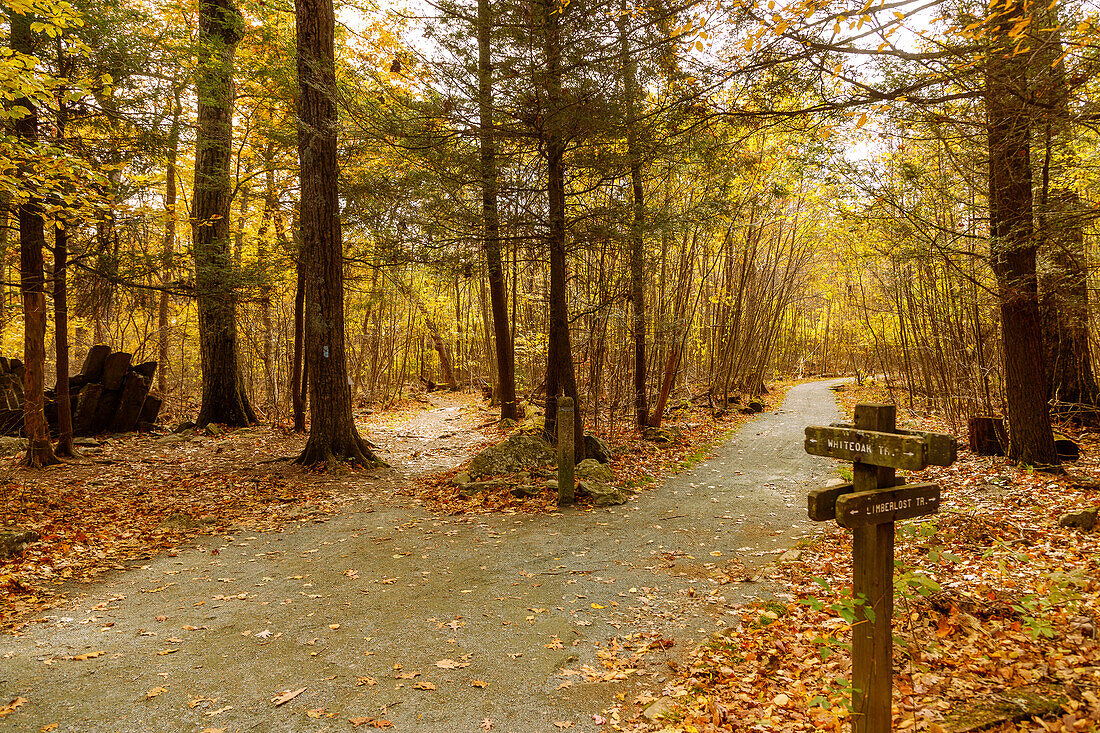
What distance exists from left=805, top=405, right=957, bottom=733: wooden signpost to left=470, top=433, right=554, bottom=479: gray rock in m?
6.76

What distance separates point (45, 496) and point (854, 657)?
9510mm

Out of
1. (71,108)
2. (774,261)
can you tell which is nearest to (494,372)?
(774,261)

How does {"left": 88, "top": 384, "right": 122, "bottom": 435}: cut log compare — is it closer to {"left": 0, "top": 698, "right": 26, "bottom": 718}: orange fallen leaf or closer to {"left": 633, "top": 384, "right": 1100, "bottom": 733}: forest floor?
{"left": 0, "top": 698, "right": 26, "bottom": 718}: orange fallen leaf

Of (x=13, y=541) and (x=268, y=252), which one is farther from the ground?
(x=268, y=252)

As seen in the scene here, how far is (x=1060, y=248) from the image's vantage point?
5980 millimetres

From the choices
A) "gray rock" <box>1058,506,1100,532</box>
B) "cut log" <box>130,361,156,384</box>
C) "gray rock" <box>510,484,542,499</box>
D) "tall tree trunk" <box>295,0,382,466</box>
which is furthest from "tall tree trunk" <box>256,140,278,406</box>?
"gray rock" <box>1058,506,1100,532</box>

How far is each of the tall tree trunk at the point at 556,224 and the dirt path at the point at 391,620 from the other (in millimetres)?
2494

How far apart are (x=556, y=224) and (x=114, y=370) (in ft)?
33.4

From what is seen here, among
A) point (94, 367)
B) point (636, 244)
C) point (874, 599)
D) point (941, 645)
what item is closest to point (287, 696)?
point (874, 599)

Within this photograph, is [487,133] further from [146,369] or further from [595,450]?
[146,369]

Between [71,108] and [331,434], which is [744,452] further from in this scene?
[71,108]

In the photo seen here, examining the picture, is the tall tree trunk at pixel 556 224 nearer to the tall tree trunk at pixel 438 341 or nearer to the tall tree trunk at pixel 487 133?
the tall tree trunk at pixel 487 133

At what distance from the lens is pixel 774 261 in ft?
62.2

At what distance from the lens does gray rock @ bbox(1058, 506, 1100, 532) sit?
534cm
